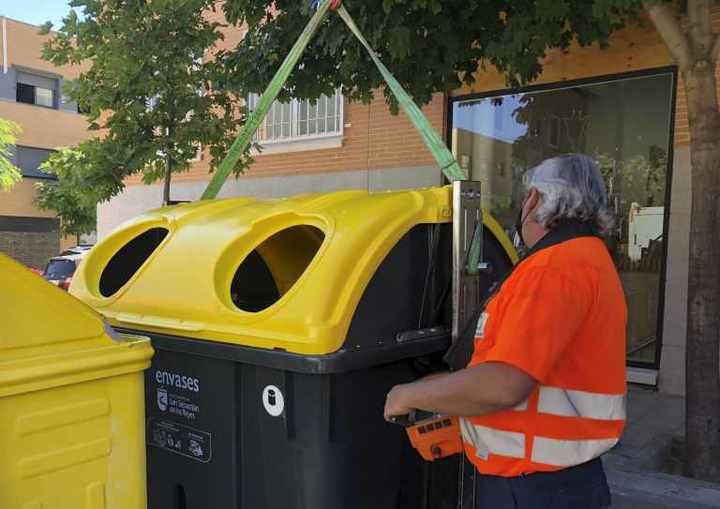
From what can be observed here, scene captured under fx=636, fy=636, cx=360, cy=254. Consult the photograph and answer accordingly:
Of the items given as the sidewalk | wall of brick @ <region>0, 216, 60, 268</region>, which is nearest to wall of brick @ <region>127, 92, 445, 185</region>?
the sidewalk

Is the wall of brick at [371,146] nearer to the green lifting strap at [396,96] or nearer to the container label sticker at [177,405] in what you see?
the green lifting strap at [396,96]

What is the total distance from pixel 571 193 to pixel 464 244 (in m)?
0.60

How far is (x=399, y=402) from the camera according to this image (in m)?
1.73

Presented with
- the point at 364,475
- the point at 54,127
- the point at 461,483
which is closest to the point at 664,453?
the point at 461,483

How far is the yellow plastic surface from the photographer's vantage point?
2.05m

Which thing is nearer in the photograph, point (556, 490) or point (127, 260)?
point (556, 490)

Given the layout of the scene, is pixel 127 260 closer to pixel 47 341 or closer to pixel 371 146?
pixel 47 341

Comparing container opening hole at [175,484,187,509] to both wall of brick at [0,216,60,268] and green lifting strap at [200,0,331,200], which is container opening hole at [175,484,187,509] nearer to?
green lifting strap at [200,0,331,200]

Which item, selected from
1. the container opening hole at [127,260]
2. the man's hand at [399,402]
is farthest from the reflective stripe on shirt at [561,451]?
the container opening hole at [127,260]

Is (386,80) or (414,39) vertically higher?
(414,39)

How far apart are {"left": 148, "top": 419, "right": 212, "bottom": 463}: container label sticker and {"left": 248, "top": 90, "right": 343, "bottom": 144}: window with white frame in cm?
654

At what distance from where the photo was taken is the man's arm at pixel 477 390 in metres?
1.56

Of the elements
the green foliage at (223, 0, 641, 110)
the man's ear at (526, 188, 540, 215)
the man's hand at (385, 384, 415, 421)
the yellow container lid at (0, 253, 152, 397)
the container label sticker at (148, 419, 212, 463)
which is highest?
the green foliage at (223, 0, 641, 110)

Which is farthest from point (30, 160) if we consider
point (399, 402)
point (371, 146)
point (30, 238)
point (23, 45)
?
point (399, 402)
